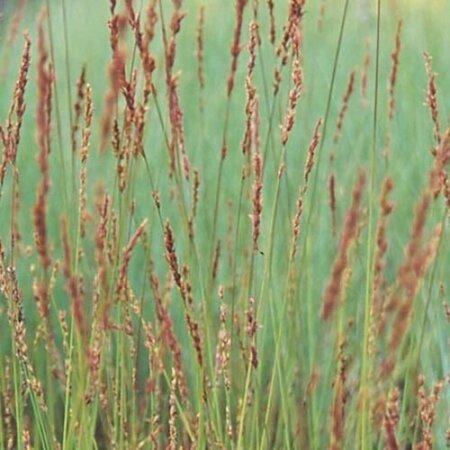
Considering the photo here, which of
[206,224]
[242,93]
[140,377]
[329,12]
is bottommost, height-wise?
[140,377]

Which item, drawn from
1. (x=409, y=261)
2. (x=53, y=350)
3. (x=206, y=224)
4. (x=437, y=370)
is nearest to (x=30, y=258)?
(x=206, y=224)

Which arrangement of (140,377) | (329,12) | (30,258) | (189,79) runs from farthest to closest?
1. (329,12)
2. (189,79)
3. (30,258)
4. (140,377)

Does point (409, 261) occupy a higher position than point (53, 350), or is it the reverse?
point (409, 261)

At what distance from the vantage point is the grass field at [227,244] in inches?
48.4

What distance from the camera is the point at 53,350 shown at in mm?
1870

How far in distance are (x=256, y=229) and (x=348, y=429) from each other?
0.54m

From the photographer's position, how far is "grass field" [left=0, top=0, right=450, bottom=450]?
1229 mm

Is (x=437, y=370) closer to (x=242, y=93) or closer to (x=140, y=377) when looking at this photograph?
(x=140, y=377)

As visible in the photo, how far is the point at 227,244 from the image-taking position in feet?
7.26

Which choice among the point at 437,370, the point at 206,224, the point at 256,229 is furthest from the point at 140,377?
the point at 256,229

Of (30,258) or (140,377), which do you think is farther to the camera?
(30,258)

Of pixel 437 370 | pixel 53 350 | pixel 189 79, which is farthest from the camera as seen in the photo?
pixel 189 79

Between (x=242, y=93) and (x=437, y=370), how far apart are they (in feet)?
6.28

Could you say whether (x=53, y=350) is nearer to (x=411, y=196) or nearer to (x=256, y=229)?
(x=256, y=229)
